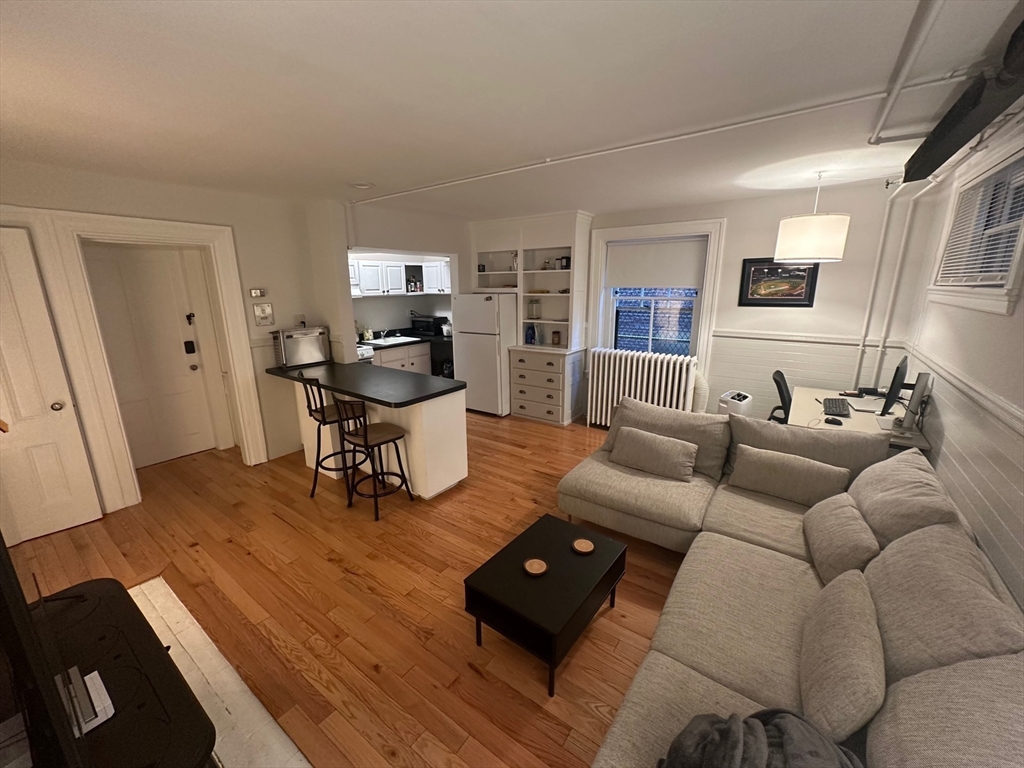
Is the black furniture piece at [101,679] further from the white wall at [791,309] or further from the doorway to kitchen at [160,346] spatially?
the white wall at [791,309]

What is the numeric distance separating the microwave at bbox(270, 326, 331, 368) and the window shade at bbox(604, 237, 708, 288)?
3261mm

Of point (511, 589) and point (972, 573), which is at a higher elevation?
point (972, 573)

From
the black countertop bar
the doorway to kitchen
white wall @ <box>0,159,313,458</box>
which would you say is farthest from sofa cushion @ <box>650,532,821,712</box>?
the doorway to kitchen

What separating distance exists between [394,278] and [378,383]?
3.23 m

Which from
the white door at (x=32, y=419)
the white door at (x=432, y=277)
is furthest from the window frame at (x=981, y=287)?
the white door at (x=432, y=277)

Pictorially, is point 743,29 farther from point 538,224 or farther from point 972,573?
point 538,224

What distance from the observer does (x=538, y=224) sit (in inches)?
188

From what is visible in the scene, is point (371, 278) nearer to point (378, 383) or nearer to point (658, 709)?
point (378, 383)

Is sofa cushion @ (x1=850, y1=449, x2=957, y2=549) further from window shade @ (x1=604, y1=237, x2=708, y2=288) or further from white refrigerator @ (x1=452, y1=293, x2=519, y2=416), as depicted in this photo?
white refrigerator @ (x1=452, y1=293, x2=519, y2=416)

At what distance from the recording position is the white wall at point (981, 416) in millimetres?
1490

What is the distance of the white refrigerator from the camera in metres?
4.96

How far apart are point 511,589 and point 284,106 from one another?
242cm

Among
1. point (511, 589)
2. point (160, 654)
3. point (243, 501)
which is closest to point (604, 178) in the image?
point (511, 589)

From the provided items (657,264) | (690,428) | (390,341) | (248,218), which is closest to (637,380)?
(657,264)
